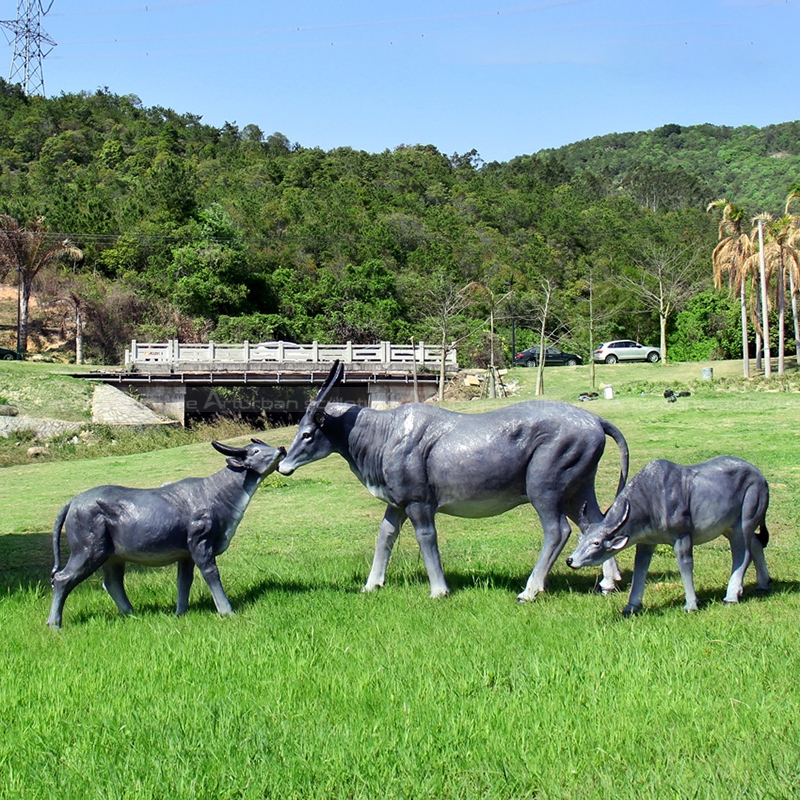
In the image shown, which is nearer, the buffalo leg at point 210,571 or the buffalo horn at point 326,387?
the buffalo leg at point 210,571

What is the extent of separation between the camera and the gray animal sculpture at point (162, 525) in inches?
334

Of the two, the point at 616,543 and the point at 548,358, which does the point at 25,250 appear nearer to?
the point at 548,358

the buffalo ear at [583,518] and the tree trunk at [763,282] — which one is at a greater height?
the tree trunk at [763,282]

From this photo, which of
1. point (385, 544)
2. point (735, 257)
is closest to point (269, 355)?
point (735, 257)

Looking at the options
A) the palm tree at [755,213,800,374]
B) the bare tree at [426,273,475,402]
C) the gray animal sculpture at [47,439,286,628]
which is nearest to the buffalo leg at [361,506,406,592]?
the gray animal sculpture at [47,439,286,628]

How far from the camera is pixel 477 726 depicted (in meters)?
5.84

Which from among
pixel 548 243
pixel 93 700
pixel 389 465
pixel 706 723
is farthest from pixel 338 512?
pixel 548 243

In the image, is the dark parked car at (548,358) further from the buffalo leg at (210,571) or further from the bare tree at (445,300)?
the buffalo leg at (210,571)

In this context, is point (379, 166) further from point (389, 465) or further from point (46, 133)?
point (389, 465)

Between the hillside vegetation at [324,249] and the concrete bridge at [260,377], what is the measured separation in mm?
3522

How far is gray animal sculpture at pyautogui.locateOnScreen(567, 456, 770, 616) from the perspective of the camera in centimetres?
782

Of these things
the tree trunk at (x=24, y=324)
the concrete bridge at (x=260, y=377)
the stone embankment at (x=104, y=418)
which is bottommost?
the stone embankment at (x=104, y=418)

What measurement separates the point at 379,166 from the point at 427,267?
116ft

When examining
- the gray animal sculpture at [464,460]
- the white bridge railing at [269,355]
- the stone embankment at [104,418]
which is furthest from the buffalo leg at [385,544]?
the white bridge railing at [269,355]
